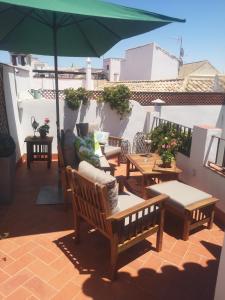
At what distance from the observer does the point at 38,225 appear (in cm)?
348

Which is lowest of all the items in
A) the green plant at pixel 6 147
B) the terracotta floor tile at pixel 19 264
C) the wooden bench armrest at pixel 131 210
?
the terracotta floor tile at pixel 19 264

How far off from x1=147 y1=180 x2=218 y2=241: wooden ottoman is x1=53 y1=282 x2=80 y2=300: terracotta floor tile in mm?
1549

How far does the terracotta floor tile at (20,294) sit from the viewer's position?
7.53ft

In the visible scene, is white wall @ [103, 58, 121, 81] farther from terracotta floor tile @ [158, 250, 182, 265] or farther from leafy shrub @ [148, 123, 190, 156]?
terracotta floor tile @ [158, 250, 182, 265]

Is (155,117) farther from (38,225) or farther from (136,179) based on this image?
(38,225)

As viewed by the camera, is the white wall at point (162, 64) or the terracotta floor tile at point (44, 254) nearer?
the terracotta floor tile at point (44, 254)

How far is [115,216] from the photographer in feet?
7.75

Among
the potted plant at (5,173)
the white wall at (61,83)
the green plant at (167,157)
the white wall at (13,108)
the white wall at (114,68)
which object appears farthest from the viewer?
the white wall at (114,68)

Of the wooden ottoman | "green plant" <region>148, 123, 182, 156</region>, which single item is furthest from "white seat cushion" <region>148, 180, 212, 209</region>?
"green plant" <region>148, 123, 182, 156</region>

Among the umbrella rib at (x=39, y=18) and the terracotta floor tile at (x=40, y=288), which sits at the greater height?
the umbrella rib at (x=39, y=18)

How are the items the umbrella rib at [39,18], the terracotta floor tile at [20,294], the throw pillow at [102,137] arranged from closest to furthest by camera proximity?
the terracotta floor tile at [20,294] → the umbrella rib at [39,18] → the throw pillow at [102,137]

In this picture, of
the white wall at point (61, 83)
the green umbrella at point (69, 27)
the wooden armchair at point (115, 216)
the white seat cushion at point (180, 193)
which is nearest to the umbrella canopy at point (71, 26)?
the green umbrella at point (69, 27)

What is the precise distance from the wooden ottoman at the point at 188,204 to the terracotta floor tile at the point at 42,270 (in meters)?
1.68

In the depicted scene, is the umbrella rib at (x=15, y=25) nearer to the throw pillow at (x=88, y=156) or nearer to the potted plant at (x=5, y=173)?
the potted plant at (x=5, y=173)
